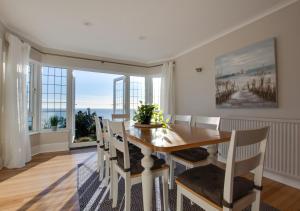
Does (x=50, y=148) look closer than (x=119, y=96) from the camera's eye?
Yes

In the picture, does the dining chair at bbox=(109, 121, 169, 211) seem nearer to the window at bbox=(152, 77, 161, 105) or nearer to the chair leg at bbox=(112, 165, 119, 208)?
the chair leg at bbox=(112, 165, 119, 208)

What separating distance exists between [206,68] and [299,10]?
1.68m

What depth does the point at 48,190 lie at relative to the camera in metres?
2.17

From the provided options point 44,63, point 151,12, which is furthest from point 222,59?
point 44,63

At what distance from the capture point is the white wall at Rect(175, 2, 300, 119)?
2252mm

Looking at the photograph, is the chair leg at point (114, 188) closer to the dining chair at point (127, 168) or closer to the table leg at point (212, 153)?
the dining chair at point (127, 168)

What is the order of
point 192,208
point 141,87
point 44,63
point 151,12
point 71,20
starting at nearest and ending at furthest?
point 192,208 → point 151,12 → point 71,20 → point 44,63 → point 141,87

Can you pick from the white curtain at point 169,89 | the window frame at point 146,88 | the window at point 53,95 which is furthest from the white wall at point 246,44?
the window at point 53,95

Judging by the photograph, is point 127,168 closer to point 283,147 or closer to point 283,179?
point 283,147

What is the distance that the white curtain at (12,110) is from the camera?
292 cm

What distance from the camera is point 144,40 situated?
11.8 ft

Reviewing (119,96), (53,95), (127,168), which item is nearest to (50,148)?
(53,95)

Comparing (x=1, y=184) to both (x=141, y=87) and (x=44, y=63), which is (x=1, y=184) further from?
(x=141, y=87)

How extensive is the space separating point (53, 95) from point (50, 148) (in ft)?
4.19
